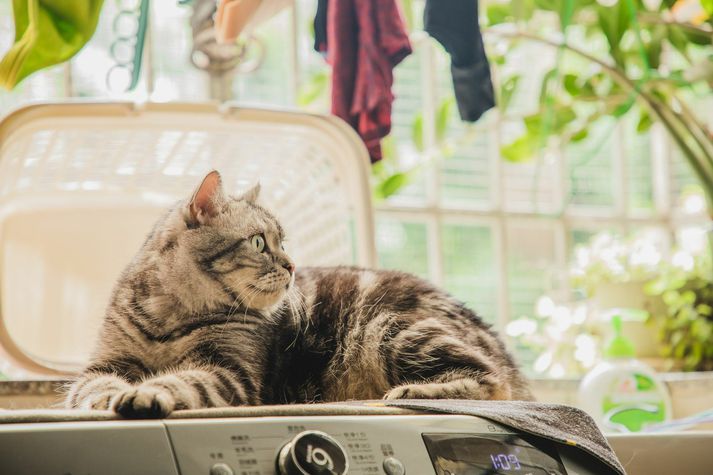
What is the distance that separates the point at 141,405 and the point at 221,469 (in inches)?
3.6

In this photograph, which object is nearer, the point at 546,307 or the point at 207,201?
the point at 207,201

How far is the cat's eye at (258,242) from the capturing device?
108 cm

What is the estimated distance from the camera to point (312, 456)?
0.59 m

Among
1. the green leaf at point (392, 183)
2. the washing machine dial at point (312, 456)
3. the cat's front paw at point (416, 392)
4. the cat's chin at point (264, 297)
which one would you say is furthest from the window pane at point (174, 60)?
the washing machine dial at point (312, 456)

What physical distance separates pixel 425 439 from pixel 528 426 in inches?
4.4

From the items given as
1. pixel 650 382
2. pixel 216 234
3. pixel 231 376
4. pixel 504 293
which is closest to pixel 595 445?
pixel 231 376

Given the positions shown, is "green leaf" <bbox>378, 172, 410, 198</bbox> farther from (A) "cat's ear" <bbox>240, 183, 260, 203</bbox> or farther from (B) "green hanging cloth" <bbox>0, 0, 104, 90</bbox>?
(B) "green hanging cloth" <bbox>0, 0, 104, 90</bbox>

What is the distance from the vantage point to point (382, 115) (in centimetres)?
149

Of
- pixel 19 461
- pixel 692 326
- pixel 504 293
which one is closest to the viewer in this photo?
pixel 19 461

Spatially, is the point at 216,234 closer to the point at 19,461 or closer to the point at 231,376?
the point at 231,376

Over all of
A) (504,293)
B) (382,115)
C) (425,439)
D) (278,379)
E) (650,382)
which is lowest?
(504,293)

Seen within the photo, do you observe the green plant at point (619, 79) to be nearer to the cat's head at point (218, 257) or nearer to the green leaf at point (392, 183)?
the green leaf at point (392, 183)

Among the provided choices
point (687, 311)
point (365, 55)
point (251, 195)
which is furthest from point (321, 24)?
point (687, 311)

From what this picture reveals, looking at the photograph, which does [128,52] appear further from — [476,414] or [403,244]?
[476,414]
